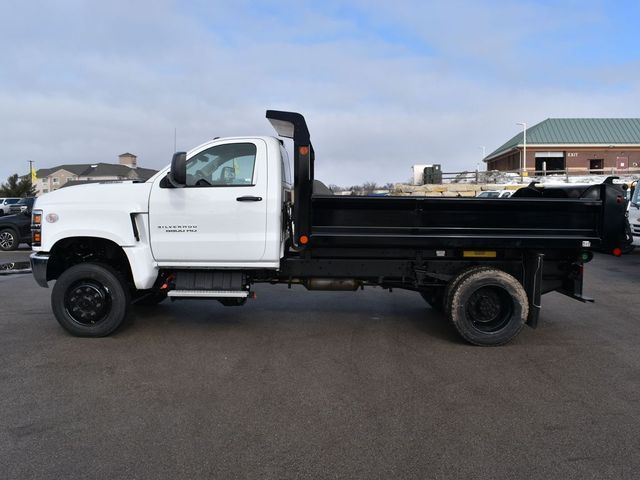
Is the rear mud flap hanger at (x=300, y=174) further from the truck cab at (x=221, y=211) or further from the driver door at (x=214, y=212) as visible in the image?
the driver door at (x=214, y=212)

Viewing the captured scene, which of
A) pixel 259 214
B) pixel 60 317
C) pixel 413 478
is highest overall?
pixel 259 214

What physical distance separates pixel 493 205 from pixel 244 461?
3.94 meters

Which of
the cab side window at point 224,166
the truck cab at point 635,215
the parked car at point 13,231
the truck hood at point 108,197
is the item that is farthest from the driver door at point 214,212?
the parked car at point 13,231

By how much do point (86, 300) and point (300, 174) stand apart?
2.95 metres

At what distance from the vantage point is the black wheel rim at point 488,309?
20.0 ft

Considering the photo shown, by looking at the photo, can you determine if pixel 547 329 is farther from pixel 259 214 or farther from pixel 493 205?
pixel 259 214

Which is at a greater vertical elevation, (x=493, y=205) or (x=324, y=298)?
(x=493, y=205)

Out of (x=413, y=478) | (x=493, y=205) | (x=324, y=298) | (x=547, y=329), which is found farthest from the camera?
(x=324, y=298)

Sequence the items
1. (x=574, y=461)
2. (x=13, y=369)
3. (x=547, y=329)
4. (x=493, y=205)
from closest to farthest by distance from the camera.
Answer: (x=574, y=461) < (x=13, y=369) < (x=493, y=205) < (x=547, y=329)

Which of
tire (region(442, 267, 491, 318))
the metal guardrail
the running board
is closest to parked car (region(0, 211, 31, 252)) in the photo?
the running board

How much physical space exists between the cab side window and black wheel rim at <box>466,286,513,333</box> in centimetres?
294

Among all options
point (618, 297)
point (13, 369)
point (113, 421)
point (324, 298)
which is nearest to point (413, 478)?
point (113, 421)

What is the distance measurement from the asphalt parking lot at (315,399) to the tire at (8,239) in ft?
35.1

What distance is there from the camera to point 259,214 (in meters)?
5.99
